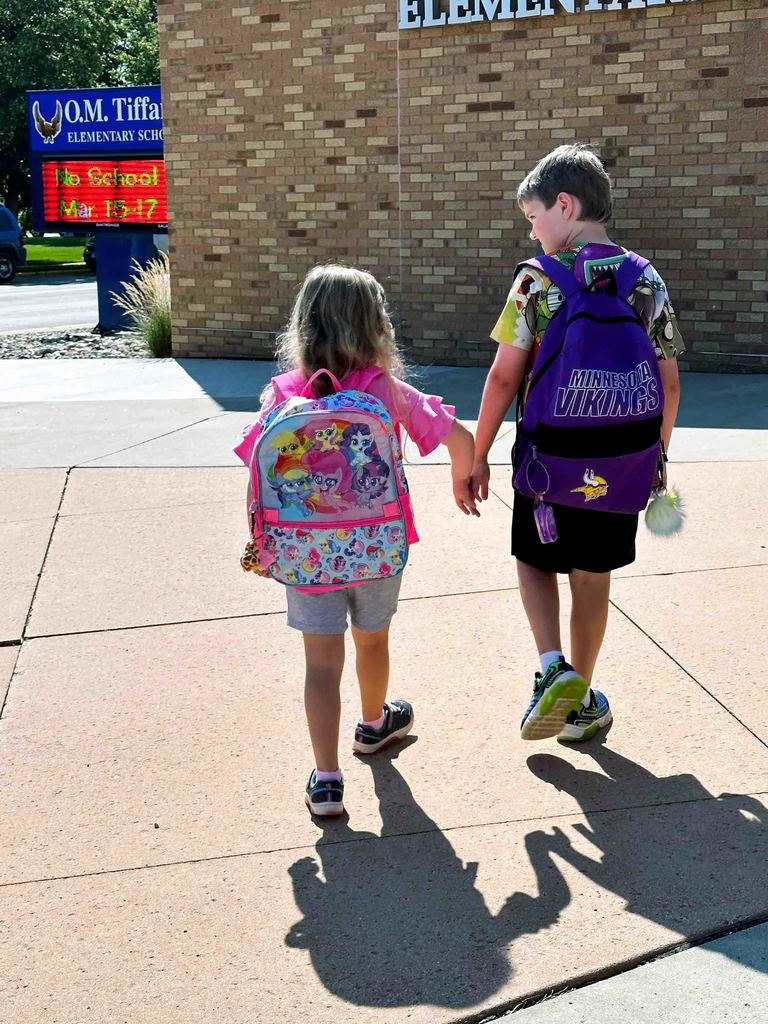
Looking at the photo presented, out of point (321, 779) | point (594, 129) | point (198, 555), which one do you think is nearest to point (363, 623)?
point (321, 779)

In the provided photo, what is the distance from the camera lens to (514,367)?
3.61 metres

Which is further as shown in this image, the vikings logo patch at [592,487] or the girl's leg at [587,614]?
the girl's leg at [587,614]

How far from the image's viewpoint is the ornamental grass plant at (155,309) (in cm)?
1362

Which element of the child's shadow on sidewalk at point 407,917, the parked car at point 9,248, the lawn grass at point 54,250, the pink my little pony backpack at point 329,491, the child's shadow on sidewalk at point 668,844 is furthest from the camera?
the lawn grass at point 54,250

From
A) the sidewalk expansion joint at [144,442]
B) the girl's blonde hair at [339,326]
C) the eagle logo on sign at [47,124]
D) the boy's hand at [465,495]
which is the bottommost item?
the sidewalk expansion joint at [144,442]

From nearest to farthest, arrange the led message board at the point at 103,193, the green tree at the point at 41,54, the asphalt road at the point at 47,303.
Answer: the led message board at the point at 103,193
the asphalt road at the point at 47,303
the green tree at the point at 41,54

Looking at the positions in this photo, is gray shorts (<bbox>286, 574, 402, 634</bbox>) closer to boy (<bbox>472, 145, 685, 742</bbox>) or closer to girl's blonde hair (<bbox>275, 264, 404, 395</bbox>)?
boy (<bbox>472, 145, 685, 742</bbox>)

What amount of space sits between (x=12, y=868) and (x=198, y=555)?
107 inches

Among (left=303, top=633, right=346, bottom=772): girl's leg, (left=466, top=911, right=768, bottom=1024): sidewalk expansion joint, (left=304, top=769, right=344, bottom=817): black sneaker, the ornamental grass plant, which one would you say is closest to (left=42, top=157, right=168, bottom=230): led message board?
the ornamental grass plant

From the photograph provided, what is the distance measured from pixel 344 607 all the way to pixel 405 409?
579 millimetres

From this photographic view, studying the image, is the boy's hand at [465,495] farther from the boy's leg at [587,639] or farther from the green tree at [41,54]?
the green tree at [41,54]

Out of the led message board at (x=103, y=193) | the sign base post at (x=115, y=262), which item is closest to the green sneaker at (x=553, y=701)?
the led message board at (x=103, y=193)

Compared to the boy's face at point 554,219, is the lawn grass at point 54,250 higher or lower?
lower

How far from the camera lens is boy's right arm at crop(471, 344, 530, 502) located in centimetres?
361
